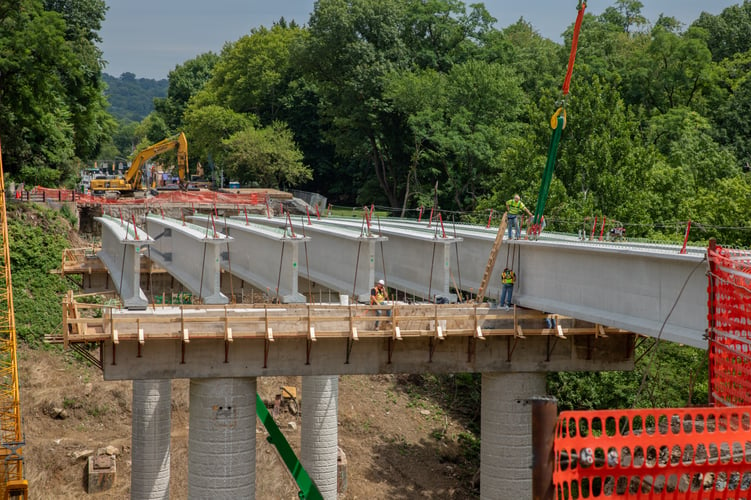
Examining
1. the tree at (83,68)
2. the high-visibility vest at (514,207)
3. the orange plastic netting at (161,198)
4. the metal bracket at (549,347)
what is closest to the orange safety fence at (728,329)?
the metal bracket at (549,347)

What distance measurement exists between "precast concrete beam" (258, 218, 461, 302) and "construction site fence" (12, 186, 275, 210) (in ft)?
103

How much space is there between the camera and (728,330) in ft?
64.5

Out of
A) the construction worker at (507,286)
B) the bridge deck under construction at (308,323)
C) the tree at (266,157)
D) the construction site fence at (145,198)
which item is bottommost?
the bridge deck under construction at (308,323)

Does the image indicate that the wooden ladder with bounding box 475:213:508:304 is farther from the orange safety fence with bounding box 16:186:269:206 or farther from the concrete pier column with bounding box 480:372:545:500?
the orange safety fence with bounding box 16:186:269:206

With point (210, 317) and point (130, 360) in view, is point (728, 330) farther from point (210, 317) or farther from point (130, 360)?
point (130, 360)

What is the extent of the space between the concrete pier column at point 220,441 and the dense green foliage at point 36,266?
3052 centimetres

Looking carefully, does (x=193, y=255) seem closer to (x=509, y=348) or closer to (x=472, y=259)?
(x=472, y=259)

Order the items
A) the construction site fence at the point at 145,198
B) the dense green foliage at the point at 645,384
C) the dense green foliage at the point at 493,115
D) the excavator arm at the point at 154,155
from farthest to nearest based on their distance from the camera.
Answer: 1. the excavator arm at the point at 154,155
2. the construction site fence at the point at 145,198
3. the dense green foliage at the point at 493,115
4. the dense green foliage at the point at 645,384

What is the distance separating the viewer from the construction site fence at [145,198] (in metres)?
72.3

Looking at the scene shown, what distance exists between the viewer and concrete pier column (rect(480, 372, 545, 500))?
31453 millimetres

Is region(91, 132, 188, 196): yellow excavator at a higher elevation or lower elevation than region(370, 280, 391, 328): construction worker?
higher

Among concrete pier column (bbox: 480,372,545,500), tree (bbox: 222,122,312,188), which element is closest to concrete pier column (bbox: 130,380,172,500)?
concrete pier column (bbox: 480,372,545,500)

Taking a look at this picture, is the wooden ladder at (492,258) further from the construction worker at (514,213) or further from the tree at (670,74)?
the tree at (670,74)

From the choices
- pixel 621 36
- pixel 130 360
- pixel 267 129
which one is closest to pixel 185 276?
pixel 130 360
